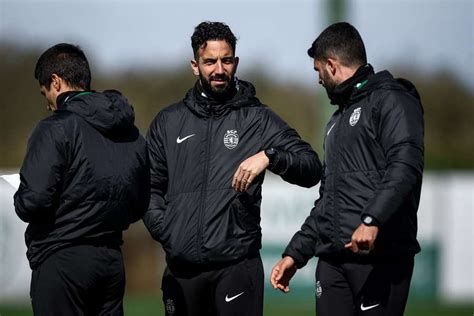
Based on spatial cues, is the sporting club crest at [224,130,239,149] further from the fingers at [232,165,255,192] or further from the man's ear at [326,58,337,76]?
the man's ear at [326,58,337,76]

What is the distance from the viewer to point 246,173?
5246 mm

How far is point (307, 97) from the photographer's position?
2344cm

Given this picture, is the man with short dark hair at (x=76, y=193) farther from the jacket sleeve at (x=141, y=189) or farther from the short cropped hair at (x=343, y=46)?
the short cropped hair at (x=343, y=46)

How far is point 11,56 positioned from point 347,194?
18.2 meters

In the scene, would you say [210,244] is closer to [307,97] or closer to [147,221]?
[147,221]

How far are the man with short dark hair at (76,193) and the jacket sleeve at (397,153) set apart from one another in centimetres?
135

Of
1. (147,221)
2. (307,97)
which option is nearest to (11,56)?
(307,97)

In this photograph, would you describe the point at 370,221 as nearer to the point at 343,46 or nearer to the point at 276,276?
the point at 276,276

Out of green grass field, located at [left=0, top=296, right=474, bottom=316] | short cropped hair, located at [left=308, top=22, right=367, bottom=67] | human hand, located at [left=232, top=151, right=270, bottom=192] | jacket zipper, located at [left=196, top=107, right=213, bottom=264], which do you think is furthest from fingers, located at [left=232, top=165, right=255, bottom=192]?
green grass field, located at [left=0, top=296, right=474, bottom=316]

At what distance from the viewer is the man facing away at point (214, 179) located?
5.55 meters

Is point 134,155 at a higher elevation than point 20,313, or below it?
higher

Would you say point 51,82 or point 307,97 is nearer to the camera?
point 51,82

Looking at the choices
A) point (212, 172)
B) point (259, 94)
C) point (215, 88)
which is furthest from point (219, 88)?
point (259, 94)

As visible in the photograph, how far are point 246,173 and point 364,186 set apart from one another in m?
0.64
